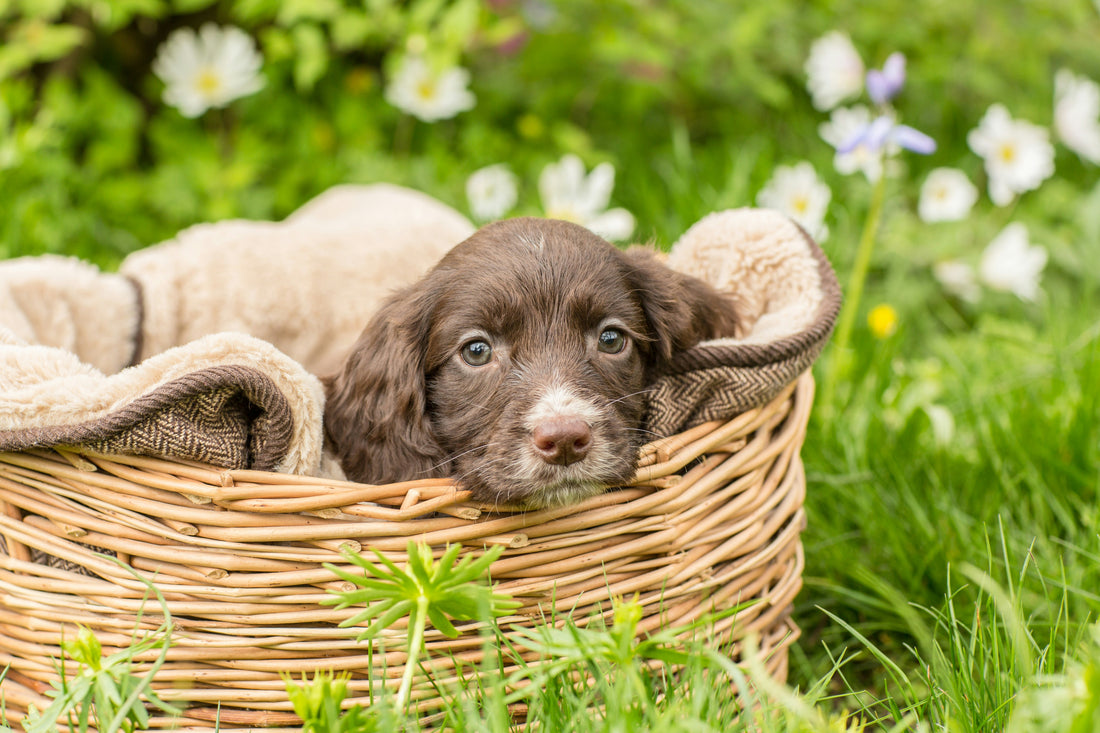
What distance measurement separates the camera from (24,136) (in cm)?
442

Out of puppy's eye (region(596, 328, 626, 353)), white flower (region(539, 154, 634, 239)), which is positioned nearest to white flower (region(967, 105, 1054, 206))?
white flower (region(539, 154, 634, 239))

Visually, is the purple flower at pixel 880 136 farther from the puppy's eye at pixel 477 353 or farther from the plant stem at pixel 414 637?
the plant stem at pixel 414 637

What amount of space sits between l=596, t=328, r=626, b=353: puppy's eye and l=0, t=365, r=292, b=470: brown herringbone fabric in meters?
0.84

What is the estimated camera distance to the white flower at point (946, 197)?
446 cm

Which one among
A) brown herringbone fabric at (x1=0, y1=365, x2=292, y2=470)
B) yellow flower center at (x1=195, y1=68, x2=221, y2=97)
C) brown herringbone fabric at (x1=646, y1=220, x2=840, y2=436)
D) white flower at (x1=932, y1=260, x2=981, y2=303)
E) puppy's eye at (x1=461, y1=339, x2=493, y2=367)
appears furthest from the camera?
yellow flower center at (x1=195, y1=68, x2=221, y2=97)

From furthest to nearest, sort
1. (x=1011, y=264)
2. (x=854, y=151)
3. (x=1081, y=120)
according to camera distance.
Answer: (x=1081, y=120)
(x=1011, y=264)
(x=854, y=151)

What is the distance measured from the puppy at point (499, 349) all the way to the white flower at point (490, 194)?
6.42ft

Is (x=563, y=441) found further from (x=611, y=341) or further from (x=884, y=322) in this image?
(x=884, y=322)

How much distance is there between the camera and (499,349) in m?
2.48

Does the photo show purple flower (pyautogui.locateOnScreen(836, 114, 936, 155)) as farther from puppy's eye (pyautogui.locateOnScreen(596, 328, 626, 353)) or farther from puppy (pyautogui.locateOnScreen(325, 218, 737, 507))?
puppy's eye (pyautogui.locateOnScreen(596, 328, 626, 353))

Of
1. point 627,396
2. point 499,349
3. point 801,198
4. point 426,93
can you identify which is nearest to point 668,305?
point 627,396

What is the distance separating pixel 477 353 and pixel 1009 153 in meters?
3.23

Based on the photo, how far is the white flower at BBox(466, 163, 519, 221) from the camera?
15.1 feet

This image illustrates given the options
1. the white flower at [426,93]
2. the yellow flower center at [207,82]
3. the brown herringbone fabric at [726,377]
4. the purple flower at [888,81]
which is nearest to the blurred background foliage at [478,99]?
the white flower at [426,93]
